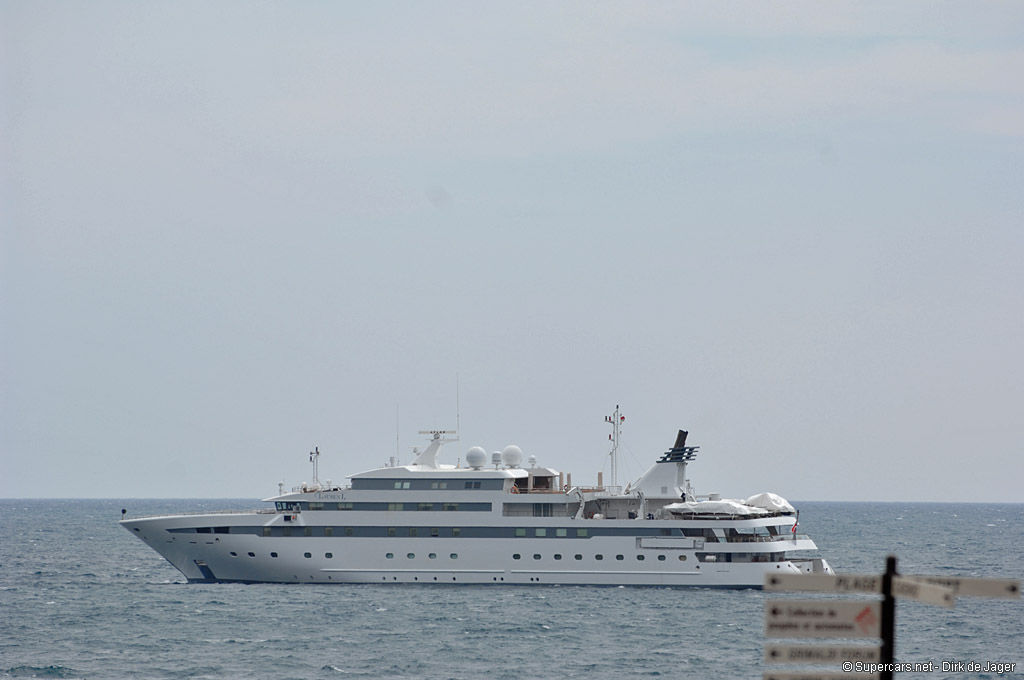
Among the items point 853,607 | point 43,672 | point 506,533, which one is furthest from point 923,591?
point 506,533

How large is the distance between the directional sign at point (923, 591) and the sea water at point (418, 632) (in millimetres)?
28339

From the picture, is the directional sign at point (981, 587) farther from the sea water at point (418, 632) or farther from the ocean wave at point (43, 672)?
the ocean wave at point (43, 672)

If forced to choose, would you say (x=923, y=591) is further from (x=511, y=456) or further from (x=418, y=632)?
(x=511, y=456)

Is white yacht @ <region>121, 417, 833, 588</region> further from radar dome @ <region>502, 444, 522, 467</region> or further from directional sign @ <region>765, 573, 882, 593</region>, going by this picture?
directional sign @ <region>765, 573, 882, 593</region>

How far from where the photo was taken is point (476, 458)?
174 feet

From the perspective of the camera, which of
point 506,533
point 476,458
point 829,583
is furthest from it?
point 476,458

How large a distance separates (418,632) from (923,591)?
35296 mm

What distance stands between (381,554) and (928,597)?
43.6m

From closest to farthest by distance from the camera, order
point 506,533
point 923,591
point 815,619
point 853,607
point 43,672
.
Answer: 1. point 923,591
2. point 815,619
3. point 853,607
4. point 43,672
5. point 506,533

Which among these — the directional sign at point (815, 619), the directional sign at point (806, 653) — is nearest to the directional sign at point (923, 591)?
the directional sign at point (815, 619)

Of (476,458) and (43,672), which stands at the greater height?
(476,458)

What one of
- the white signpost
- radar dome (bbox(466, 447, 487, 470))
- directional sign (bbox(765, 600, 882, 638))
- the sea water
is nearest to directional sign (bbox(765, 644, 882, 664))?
→ the white signpost

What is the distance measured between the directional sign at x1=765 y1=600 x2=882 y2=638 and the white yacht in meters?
40.9

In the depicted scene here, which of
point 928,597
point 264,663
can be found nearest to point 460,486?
point 264,663
